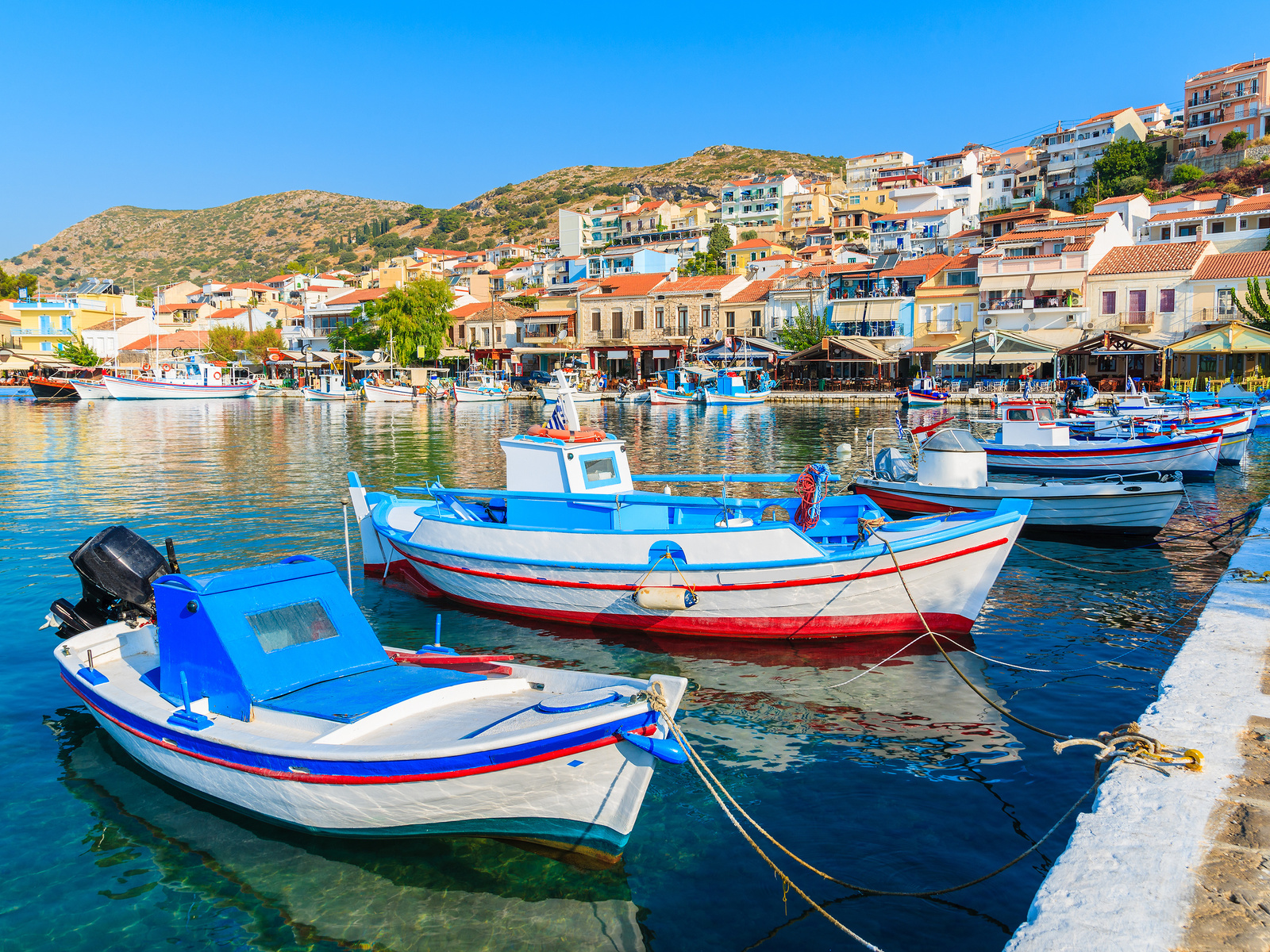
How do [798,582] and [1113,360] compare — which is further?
[1113,360]

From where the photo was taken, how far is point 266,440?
35.1 m

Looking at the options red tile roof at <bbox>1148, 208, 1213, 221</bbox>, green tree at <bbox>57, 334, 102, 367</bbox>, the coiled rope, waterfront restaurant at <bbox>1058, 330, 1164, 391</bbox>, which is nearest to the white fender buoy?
the coiled rope

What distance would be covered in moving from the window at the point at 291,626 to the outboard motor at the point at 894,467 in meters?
13.4

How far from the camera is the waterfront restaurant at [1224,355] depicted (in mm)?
42188

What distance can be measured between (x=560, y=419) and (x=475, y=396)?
51.9m

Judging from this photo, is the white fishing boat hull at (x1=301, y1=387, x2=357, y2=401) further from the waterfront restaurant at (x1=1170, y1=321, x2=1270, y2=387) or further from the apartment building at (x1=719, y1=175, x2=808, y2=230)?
the waterfront restaurant at (x1=1170, y1=321, x2=1270, y2=387)

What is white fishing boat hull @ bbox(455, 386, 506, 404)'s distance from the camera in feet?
210

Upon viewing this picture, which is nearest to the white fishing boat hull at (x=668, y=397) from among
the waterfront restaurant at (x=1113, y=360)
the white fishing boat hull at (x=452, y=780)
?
the waterfront restaurant at (x=1113, y=360)

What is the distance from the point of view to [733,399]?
182 ft

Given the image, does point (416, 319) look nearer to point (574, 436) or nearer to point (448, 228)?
point (574, 436)

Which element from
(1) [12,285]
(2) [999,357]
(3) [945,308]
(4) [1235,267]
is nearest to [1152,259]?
(4) [1235,267]

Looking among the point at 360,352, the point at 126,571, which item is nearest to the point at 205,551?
the point at 126,571

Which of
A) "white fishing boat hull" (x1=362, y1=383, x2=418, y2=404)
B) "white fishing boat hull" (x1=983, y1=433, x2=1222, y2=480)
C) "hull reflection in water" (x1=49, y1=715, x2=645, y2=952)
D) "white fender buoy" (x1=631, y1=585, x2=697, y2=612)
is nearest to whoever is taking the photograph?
"hull reflection in water" (x1=49, y1=715, x2=645, y2=952)

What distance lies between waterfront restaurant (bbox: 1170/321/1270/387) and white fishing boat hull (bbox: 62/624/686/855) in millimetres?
46669
